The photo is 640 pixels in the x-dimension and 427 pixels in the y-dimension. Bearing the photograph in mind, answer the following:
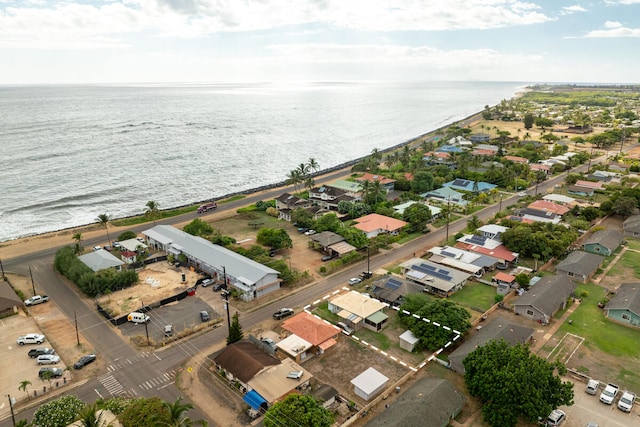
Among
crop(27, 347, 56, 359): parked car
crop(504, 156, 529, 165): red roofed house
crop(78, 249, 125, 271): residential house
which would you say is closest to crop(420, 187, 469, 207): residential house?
crop(504, 156, 529, 165): red roofed house

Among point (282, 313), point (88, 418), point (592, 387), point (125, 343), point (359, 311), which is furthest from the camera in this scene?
point (282, 313)

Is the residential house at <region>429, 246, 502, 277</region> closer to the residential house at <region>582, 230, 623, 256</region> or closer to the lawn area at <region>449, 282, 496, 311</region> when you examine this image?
the lawn area at <region>449, 282, 496, 311</region>

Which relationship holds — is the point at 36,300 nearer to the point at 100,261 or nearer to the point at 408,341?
the point at 100,261

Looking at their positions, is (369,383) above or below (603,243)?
below

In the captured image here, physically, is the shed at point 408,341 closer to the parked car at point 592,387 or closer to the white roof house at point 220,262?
the parked car at point 592,387

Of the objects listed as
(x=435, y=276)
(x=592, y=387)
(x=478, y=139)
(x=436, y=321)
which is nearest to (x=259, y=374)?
(x=436, y=321)

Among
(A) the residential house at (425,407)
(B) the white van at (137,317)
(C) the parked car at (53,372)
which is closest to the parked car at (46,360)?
(C) the parked car at (53,372)

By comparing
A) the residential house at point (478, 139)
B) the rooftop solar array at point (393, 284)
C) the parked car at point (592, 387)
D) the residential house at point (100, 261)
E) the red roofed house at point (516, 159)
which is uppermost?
the residential house at point (478, 139)
